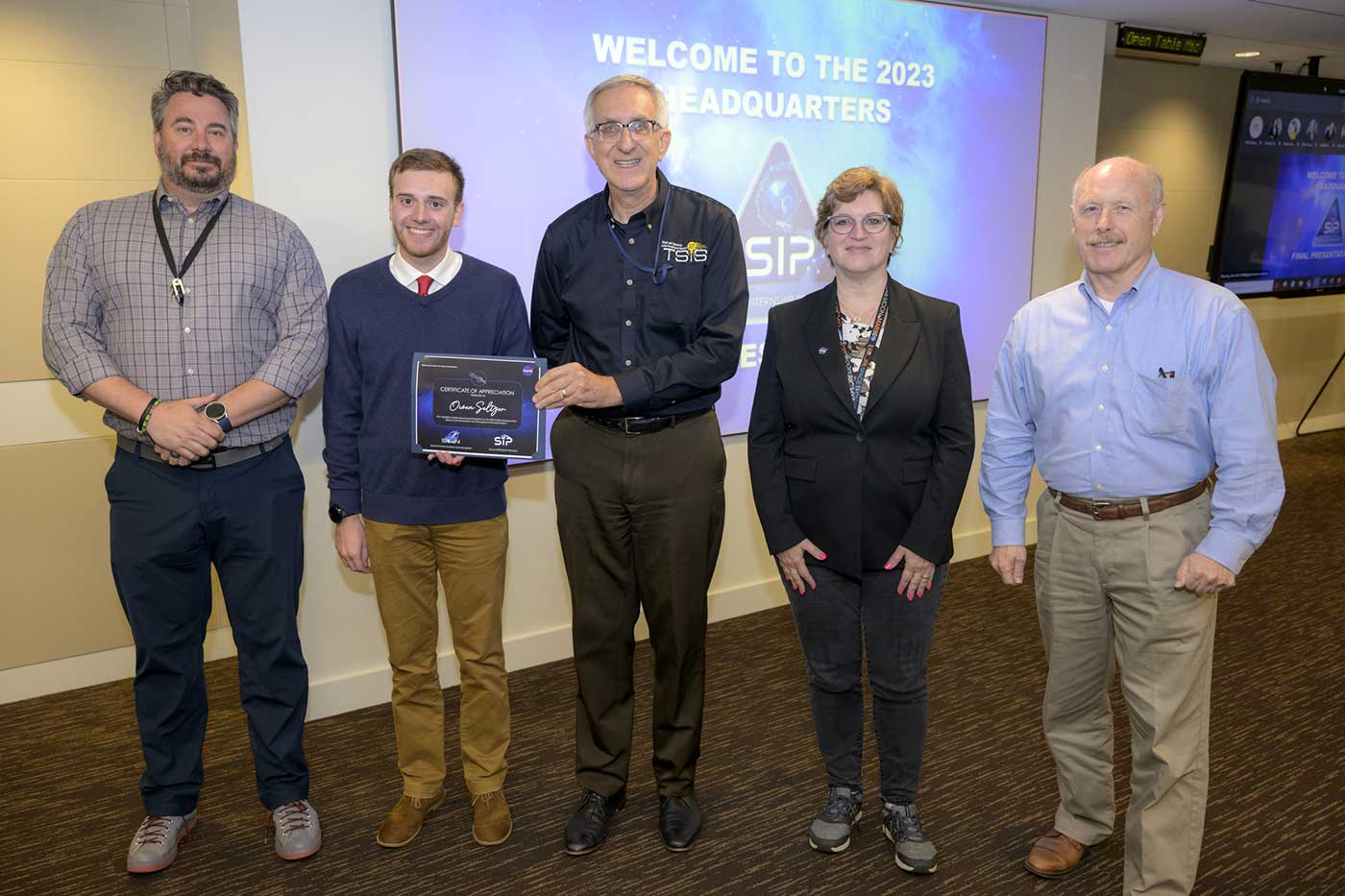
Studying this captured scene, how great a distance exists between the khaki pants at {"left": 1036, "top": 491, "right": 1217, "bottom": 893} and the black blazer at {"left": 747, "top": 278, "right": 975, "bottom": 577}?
0.33m

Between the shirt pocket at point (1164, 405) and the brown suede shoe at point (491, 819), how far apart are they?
1969mm

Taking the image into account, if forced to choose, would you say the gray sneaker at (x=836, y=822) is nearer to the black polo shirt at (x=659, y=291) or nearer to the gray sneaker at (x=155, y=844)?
the black polo shirt at (x=659, y=291)

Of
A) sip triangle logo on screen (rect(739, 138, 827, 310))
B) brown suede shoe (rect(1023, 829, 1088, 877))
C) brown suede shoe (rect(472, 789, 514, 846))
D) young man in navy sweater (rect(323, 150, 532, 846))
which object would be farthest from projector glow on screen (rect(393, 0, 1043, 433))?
brown suede shoe (rect(1023, 829, 1088, 877))

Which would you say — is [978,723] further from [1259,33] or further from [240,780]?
[1259,33]

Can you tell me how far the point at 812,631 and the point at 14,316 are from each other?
10.1 ft

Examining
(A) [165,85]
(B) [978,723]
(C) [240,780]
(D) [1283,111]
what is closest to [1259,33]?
(D) [1283,111]

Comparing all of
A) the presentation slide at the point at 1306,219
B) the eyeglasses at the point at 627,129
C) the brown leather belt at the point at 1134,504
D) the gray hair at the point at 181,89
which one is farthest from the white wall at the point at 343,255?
the presentation slide at the point at 1306,219

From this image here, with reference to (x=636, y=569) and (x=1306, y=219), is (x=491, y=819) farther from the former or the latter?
(x=1306, y=219)

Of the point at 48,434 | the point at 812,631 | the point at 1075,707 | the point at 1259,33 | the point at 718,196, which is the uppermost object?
the point at 1259,33

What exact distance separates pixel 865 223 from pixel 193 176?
1.68 meters

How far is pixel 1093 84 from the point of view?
5.07m

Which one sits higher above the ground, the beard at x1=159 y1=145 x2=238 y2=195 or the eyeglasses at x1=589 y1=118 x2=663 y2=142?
the eyeglasses at x1=589 y1=118 x2=663 y2=142

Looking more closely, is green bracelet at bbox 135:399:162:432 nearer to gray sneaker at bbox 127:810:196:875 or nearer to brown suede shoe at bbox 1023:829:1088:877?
gray sneaker at bbox 127:810:196:875

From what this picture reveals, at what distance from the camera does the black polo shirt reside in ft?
8.17
